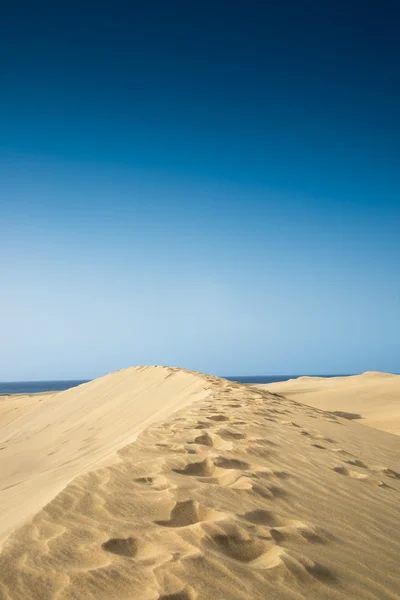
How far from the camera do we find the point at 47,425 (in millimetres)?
11812

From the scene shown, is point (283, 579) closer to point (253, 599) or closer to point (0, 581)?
point (253, 599)

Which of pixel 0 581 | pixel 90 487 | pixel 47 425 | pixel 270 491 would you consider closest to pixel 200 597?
pixel 0 581

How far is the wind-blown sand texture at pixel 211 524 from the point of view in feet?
6.09

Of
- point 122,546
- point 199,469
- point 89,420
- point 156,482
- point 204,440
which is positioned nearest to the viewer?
point 122,546

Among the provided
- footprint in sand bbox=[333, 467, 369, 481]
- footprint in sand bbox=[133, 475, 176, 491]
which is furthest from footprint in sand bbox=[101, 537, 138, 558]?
footprint in sand bbox=[333, 467, 369, 481]

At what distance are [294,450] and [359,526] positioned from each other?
5.80 feet

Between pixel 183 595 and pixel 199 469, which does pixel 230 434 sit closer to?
pixel 199 469

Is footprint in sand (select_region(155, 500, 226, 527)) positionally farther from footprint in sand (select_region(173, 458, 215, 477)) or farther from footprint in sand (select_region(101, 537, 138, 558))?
footprint in sand (select_region(173, 458, 215, 477))

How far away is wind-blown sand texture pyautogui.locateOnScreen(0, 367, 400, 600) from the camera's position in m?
1.86

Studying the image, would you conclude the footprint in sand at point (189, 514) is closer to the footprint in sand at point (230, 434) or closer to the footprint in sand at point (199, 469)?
the footprint in sand at point (199, 469)

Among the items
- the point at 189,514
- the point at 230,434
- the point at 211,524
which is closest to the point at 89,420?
the point at 230,434

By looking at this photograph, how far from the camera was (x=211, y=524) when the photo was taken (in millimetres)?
2408

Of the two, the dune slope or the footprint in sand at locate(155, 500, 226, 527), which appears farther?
the dune slope

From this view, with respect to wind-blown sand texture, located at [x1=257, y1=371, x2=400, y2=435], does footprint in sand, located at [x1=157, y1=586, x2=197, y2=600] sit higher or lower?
lower
